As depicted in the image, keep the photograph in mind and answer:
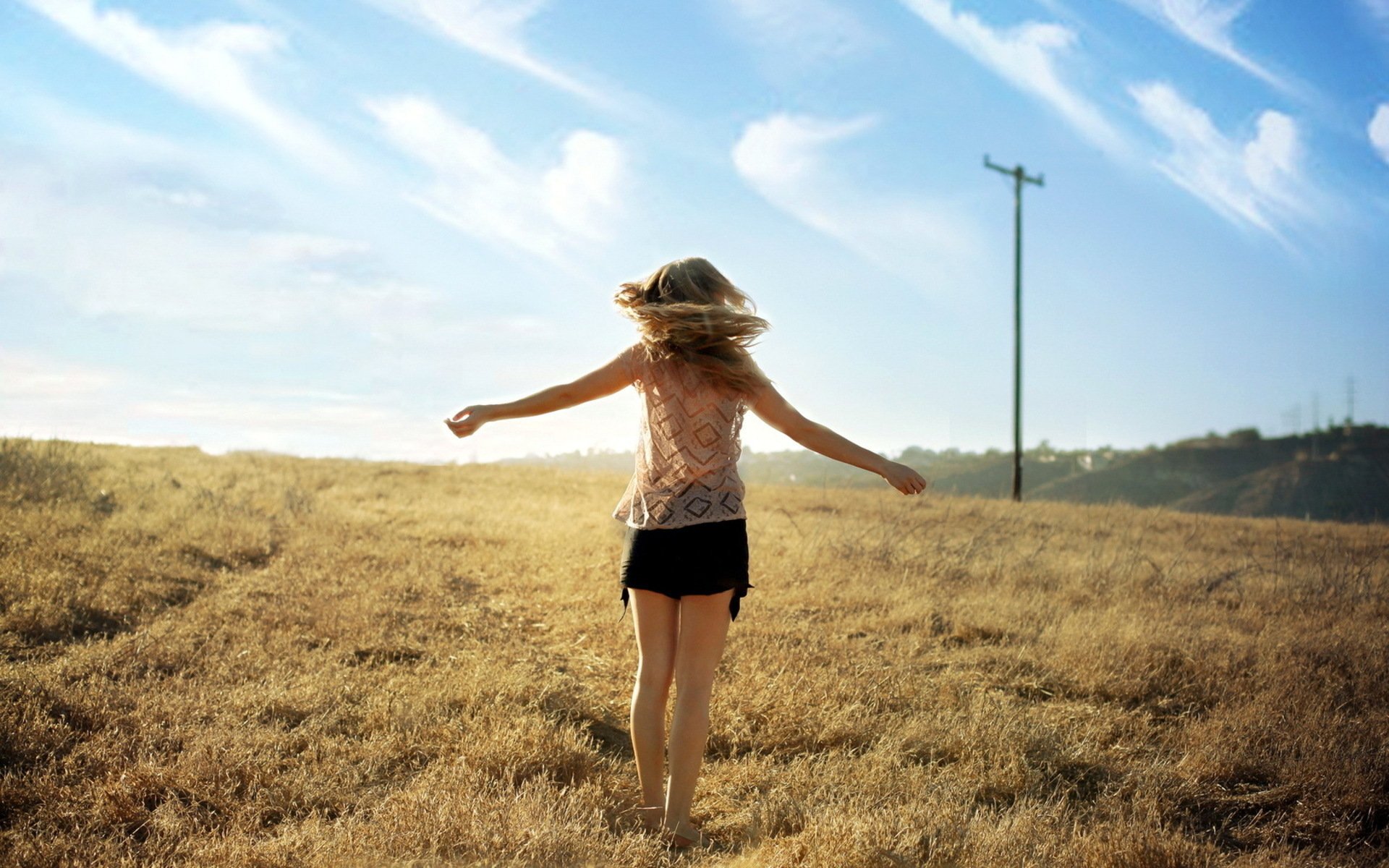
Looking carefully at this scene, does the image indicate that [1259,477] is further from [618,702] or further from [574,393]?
[574,393]

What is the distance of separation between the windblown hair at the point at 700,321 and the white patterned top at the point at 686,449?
0.24 feet

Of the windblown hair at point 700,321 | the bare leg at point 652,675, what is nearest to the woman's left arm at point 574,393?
the windblown hair at point 700,321

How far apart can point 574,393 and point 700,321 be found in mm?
683

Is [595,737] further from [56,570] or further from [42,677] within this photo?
[56,570]

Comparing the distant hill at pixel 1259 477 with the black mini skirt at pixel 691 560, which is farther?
the distant hill at pixel 1259 477

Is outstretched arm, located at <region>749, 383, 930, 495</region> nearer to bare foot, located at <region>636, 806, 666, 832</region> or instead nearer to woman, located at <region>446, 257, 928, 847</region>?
woman, located at <region>446, 257, 928, 847</region>

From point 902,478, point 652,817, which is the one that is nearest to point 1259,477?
point 902,478

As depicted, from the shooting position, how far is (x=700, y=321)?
360 cm

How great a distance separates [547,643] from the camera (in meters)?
7.14

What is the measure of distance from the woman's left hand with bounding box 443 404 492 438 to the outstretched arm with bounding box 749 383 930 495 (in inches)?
48.3

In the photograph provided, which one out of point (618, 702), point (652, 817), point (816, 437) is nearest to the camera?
point (816, 437)

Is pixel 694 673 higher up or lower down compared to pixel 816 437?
lower down

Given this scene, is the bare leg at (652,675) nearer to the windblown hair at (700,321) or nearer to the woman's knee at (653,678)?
the woman's knee at (653,678)

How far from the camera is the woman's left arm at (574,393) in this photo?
3873mm
